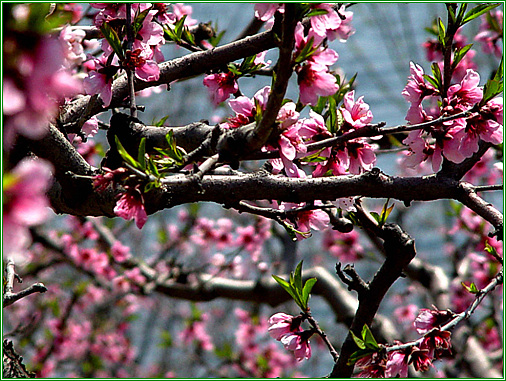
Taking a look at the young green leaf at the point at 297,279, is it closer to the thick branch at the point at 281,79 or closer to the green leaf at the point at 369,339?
the green leaf at the point at 369,339

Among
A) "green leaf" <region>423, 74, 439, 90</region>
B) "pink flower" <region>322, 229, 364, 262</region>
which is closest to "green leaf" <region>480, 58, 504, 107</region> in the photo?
"green leaf" <region>423, 74, 439, 90</region>

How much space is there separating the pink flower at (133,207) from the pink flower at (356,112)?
1.87ft

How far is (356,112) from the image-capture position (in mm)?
1347

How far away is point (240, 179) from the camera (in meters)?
1.27

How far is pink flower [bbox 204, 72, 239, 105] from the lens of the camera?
1509 mm

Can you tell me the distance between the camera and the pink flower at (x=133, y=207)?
105cm

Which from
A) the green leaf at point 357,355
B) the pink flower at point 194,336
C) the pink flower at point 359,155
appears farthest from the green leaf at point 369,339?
the pink flower at point 194,336

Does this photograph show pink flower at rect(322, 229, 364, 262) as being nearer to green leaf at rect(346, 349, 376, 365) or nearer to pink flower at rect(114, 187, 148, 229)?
green leaf at rect(346, 349, 376, 365)

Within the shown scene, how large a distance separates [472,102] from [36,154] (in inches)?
45.9

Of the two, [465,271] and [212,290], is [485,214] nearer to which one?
[212,290]

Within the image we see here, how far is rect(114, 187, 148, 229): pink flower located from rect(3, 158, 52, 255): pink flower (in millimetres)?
497

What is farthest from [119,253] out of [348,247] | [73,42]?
[73,42]

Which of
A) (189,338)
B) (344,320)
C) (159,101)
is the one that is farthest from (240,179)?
(159,101)

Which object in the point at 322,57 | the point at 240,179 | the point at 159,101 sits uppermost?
the point at 159,101
